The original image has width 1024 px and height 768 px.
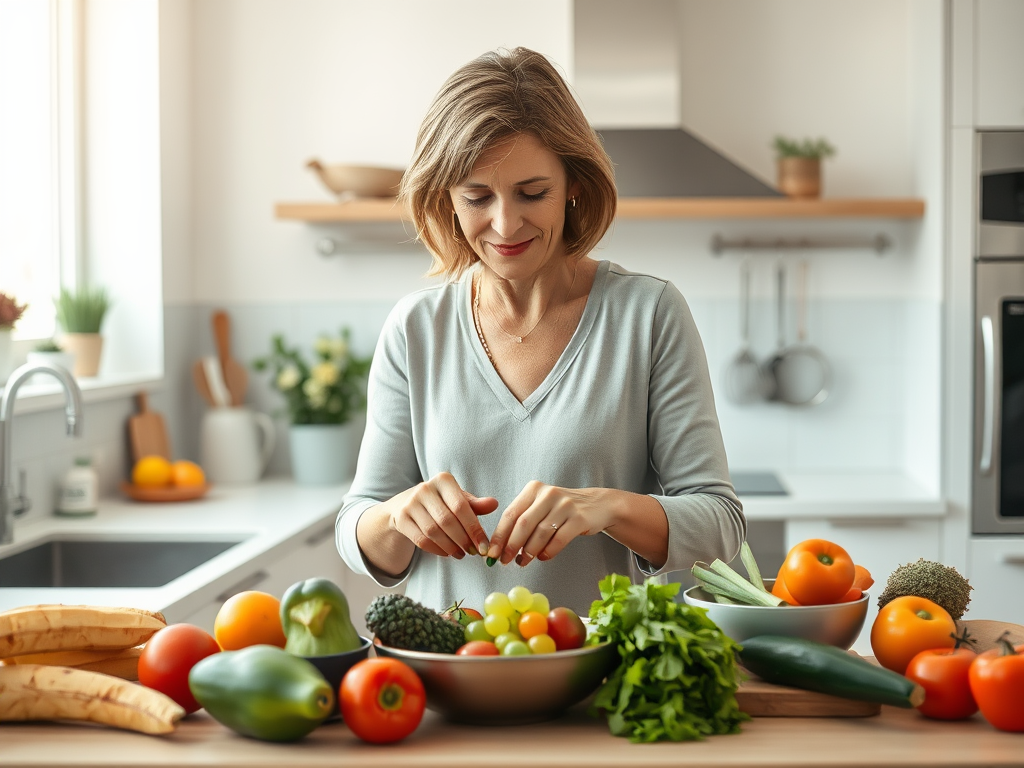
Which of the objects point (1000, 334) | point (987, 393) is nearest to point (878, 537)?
point (987, 393)

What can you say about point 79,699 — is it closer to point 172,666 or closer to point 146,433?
point 172,666

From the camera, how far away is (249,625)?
A: 1041mm

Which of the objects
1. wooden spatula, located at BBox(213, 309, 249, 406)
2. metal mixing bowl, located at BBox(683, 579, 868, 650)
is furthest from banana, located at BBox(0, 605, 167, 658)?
wooden spatula, located at BBox(213, 309, 249, 406)

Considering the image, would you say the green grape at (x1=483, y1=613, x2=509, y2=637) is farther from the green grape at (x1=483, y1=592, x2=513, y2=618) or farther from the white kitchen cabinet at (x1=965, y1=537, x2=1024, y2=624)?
the white kitchen cabinet at (x1=965, y1=537, x2=1024, y2=624)

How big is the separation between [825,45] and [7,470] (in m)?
2.49

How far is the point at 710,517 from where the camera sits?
1319 mm

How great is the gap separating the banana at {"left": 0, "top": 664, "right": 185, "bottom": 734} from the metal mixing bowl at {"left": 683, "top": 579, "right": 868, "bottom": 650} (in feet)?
1.77

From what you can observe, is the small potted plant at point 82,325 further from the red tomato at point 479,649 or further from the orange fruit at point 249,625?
the red tomato at point 479,649

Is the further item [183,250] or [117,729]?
[183,250]

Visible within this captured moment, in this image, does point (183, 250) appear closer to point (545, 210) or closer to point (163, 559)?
point (163, 559)

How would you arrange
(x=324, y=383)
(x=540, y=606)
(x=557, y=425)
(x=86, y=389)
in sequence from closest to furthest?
1. (x=540, y=606)
2. (x=557, y=425)
3. (x=86, y=389)
4. (x=324, y=383)

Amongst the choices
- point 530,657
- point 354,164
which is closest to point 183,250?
point 354,164

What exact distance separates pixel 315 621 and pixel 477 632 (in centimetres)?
15

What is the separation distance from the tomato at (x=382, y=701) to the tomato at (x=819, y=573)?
409mm
